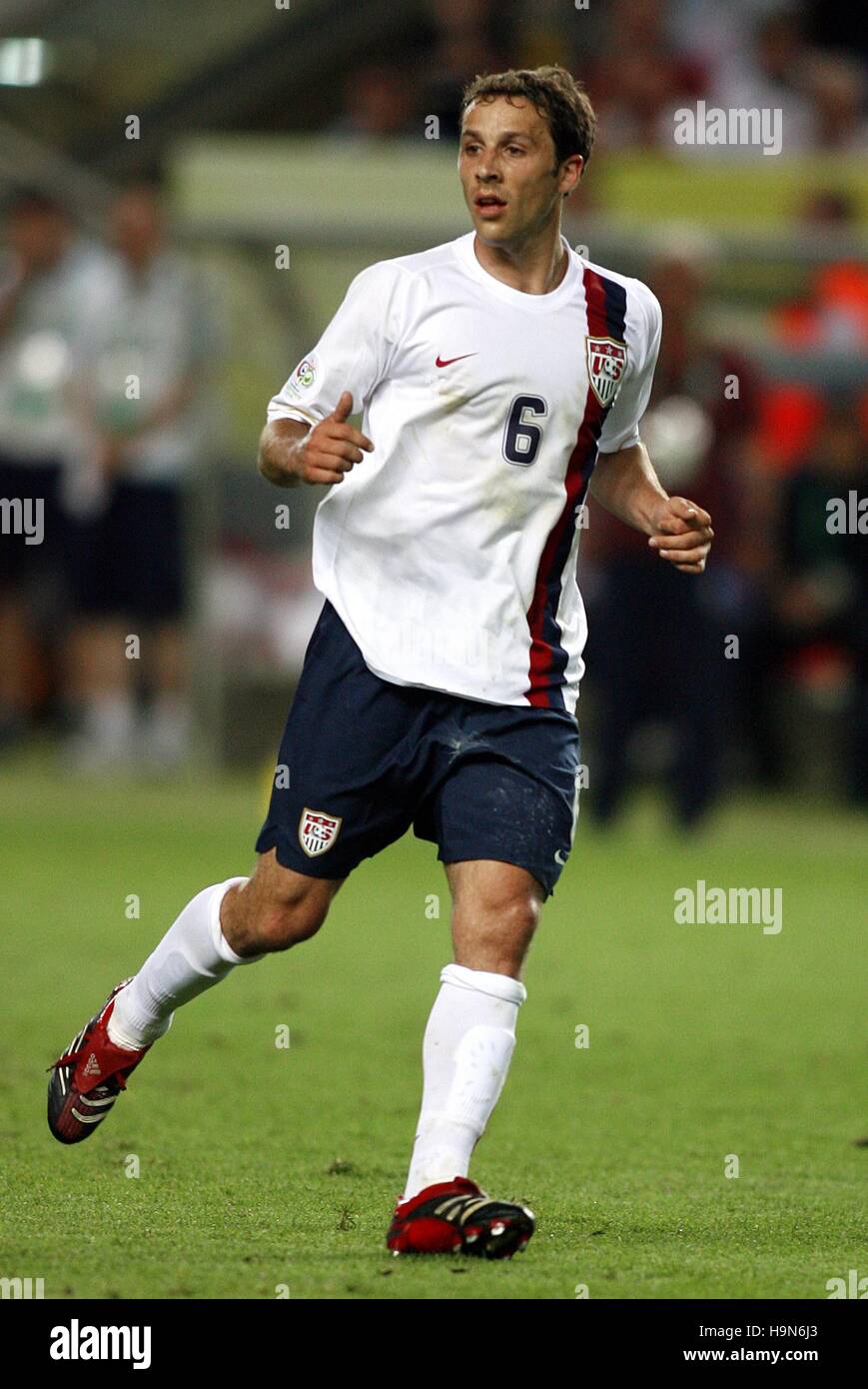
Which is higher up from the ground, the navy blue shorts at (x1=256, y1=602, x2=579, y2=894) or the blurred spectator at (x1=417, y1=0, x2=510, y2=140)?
the blurred spectator at (x1=417, y1=0, x2=510, y2=140)

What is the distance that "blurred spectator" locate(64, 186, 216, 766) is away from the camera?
13.6 m

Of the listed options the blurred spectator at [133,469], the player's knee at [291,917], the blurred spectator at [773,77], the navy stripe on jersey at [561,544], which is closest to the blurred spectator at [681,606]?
the blurred spectator at [133,469]

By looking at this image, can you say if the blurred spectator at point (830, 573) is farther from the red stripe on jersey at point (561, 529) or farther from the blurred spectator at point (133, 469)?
the red stripe on jersey at point (561, 529)

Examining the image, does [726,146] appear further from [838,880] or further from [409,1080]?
[409,1080]

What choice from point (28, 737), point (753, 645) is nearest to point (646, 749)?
point (753, 645)

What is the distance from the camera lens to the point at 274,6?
18.6 meters

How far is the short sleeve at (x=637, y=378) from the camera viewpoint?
5297 mm

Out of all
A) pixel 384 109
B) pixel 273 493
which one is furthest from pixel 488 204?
pixel 384 109

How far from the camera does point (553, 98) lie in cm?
508

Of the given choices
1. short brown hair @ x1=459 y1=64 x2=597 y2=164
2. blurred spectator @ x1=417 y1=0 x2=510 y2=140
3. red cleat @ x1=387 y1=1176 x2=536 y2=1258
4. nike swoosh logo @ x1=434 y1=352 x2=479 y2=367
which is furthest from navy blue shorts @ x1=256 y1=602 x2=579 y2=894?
blurred spectator @ x1=417 y1=0 x2=510 y2=140

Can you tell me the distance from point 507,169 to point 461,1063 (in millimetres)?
1799

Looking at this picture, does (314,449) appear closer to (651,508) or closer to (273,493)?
(651,508)

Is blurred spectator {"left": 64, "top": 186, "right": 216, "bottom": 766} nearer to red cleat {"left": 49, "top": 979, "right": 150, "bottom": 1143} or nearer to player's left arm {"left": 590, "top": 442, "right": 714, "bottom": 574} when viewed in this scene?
red cleat {"left": 49, "top": 979, "right": 150, "bottom": 1143}

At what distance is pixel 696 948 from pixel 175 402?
224 inches
